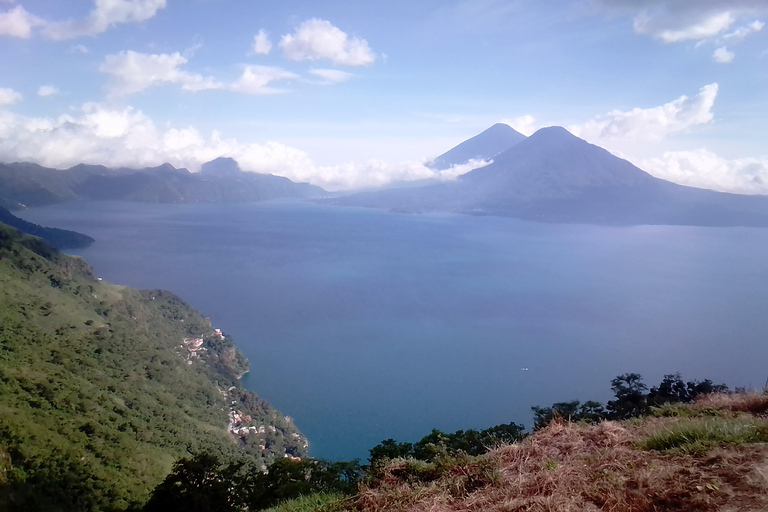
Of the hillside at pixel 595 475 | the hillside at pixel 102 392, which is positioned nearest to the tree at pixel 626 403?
the hillside at pixel 595 475

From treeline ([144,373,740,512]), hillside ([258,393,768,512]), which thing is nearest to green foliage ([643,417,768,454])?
hillside ([258,393,768,512])

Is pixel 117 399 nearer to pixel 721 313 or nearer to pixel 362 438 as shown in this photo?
pixel 362 438

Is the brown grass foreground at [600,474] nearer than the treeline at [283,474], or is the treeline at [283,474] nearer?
the brown grass foreground at [600,474]

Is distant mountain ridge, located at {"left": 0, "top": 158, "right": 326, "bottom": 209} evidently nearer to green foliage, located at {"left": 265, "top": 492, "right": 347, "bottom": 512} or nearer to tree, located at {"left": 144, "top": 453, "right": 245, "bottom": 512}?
tree, located at {"left": 144, "top": 453, "right": 245, "bottom": 512}

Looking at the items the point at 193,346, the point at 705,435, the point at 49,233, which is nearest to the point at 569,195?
the point at 193,346

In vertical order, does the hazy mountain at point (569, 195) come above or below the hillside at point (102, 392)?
above

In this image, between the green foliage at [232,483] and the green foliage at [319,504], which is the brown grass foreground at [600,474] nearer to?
the green foliage at [319,504]
